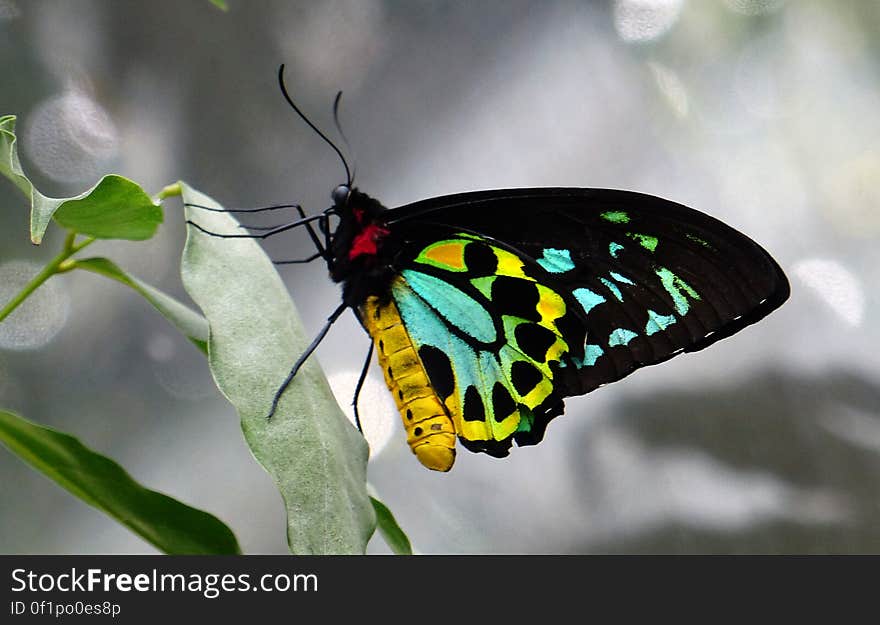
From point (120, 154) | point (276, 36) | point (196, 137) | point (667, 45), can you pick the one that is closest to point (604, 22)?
point (667, 45)

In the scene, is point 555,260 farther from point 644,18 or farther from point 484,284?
point 644,18

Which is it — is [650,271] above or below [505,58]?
below

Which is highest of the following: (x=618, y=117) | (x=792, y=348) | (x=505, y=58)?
(x=505, y=58)

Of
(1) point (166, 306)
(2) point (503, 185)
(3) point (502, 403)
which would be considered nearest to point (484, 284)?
(3) point (502, 403)

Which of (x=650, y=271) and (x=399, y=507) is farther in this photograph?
(x=399, y=507)

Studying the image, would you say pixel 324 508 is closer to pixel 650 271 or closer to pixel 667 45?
pixel 650 271
